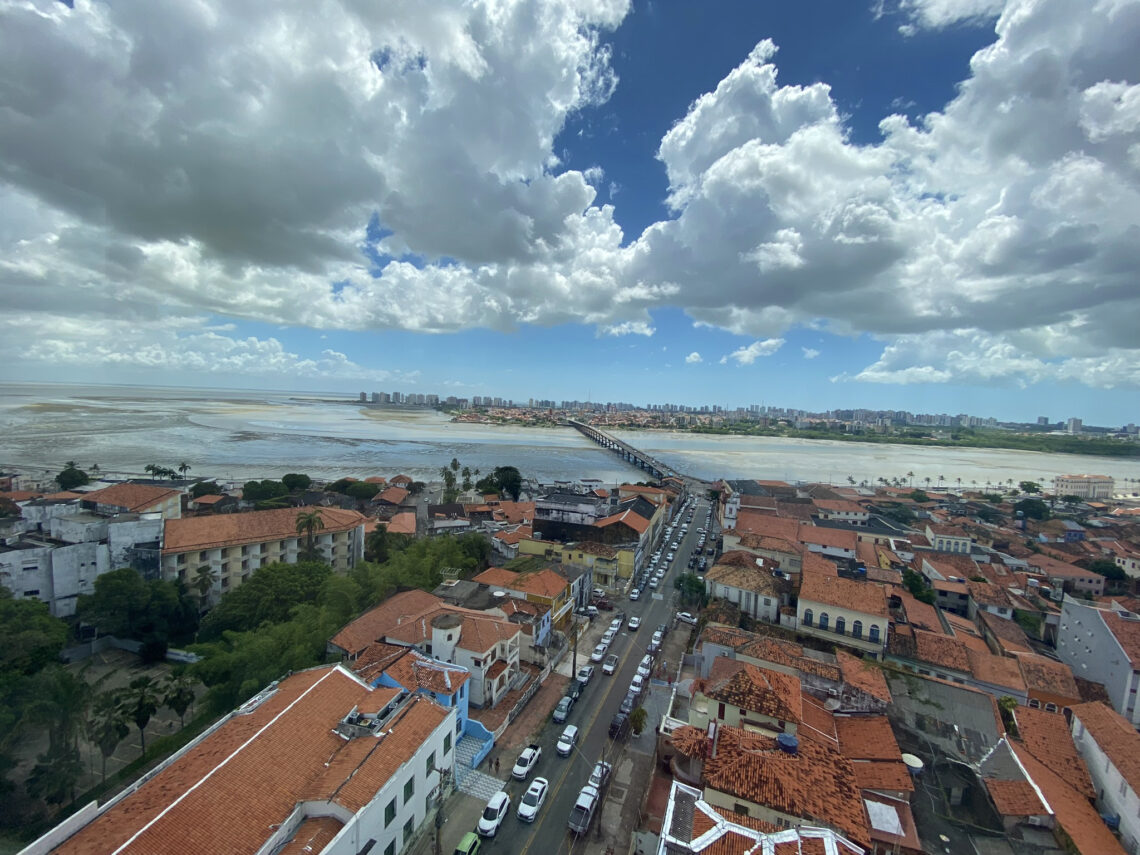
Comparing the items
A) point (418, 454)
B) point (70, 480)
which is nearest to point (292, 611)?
point (70, 480)

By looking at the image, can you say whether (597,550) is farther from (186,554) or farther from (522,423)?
(522,423)

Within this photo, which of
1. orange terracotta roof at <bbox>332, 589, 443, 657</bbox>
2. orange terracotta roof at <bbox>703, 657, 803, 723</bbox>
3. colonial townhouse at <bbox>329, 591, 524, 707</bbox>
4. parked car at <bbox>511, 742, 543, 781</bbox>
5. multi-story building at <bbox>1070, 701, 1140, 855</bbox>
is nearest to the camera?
multi-story building at <bbox>1070, 701, 1140, 855</bbox>

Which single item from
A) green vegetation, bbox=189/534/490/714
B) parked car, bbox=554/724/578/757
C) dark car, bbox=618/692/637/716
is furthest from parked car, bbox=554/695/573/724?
green vegetation, bbox=189/534/490/714

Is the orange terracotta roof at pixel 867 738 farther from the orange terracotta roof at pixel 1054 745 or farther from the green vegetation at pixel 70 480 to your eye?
the green vegetation at pixel 70 480

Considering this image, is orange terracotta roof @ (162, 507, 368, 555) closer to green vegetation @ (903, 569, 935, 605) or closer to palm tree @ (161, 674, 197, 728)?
palm tree @ (161, 674, 197, 728)

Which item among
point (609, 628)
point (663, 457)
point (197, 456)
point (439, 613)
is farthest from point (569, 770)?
point (663, 457)

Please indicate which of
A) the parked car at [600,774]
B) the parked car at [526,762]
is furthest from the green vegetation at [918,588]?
the parked car at [526,762]

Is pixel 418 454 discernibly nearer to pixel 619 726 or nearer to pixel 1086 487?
pixel 619 726
